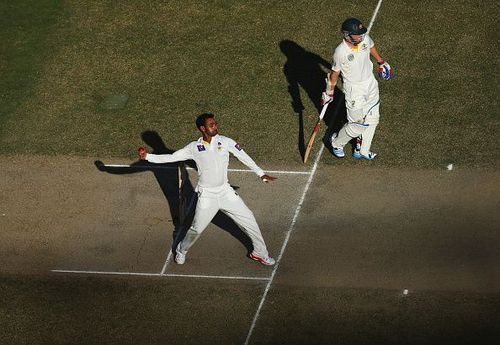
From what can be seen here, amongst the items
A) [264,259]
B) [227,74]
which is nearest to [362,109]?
[264,259]

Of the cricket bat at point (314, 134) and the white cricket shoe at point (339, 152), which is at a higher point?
the cricket bat at point (314, 134)

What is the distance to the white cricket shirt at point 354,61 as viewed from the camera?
46.9ft

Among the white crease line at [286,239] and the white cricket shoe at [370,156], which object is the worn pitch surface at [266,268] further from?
the white cricket shoe at [370,156]

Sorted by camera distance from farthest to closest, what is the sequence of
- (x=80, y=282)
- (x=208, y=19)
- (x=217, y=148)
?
(x=208, y=19), (x=80, y=282), (x=217, y=148)

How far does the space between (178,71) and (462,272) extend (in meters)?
8.09

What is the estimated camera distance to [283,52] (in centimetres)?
1850

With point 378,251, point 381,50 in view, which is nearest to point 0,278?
point 378,251

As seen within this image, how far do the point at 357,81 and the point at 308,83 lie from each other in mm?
3154

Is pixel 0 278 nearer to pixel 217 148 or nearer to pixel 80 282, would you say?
pixel 80 282

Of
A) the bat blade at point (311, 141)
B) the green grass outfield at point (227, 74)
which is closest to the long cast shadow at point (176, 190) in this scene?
the green grass outfield at point (227, 74)

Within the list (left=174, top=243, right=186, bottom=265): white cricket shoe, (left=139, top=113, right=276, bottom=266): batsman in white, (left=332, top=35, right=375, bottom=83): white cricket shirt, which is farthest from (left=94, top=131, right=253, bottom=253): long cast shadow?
(left=332, top=35, right=375, bottom=83): white cricket shirt

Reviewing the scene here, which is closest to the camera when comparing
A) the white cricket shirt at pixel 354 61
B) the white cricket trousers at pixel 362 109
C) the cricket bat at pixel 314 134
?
the white cricket shirt at pixel 354 61

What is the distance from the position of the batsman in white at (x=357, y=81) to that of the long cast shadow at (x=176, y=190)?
2.78 m

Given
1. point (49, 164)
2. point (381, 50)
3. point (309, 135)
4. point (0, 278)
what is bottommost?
point (0, 278)
